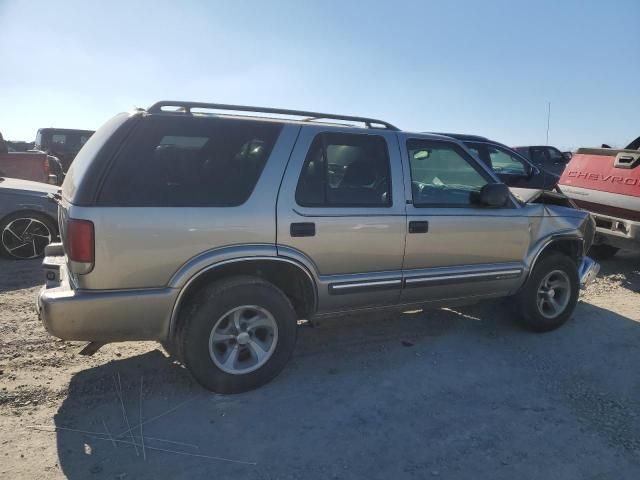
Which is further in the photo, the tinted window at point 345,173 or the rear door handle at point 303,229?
the tinted window at point 345,173

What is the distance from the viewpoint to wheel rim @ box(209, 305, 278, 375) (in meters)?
3.31

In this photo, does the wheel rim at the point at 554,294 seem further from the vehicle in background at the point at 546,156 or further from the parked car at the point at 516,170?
the vehicle in background at the point at 546,156

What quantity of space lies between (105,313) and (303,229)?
1.34 metres

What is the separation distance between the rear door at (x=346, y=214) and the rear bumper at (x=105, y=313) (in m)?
0.86

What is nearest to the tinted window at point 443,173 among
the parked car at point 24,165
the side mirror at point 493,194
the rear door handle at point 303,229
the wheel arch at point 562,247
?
the side mirror at point 493,194

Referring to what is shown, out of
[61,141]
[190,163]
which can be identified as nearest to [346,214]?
[190,163]

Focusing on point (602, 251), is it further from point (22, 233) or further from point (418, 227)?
point (22, 233)

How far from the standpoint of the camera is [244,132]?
10.9 feet

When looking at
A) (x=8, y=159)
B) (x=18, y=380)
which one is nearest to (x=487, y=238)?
(x=18, y=380)

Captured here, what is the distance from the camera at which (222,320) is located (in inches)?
129

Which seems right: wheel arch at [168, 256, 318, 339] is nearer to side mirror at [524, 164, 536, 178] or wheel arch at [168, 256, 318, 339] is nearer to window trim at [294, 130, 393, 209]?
window trim at [294, 130, 393, 209]

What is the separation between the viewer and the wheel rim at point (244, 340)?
10.8ft

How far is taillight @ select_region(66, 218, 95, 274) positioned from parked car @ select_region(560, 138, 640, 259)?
602 cm

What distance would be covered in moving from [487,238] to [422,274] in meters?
0.70
